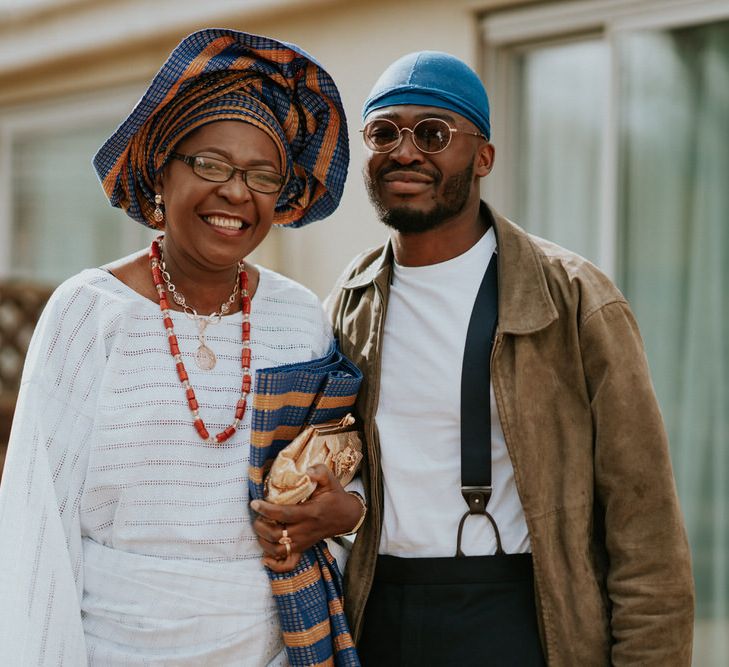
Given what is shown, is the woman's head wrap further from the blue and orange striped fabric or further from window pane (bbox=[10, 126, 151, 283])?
window pane (bbox=[10, 126, 151, 283])

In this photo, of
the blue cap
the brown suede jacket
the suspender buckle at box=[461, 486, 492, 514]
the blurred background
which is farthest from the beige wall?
the suspender buckle at box=[461, 486, 492, 514]

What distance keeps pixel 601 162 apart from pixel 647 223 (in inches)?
17.9

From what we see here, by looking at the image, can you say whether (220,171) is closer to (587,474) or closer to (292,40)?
(587,474)

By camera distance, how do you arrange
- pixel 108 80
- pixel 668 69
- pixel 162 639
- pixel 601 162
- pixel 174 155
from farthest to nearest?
pixel 108 80
pixel 601 162
pixel 668 69
pixel 174 155
pixel 162 639

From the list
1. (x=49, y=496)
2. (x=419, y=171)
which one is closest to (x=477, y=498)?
(x=419, y=171)

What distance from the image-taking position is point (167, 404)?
2590 millimetres

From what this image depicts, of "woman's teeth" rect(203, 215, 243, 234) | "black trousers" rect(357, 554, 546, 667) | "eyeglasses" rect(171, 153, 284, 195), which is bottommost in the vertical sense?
"black trousers" rect(357, 554, 546, 667)

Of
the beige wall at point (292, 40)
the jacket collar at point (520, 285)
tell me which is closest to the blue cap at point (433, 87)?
the jacket collar at point (520, 285)

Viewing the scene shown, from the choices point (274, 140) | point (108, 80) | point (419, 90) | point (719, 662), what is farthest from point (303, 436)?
point (108, 80)

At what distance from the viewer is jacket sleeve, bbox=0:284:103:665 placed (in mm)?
2381

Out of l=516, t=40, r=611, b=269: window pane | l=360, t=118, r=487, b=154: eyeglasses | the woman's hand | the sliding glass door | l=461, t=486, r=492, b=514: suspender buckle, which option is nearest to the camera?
the woman's hand

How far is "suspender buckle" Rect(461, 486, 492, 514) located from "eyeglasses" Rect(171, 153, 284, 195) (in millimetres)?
930

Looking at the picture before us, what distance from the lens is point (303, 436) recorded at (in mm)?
2602

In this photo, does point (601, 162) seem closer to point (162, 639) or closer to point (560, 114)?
point (560, 114)
